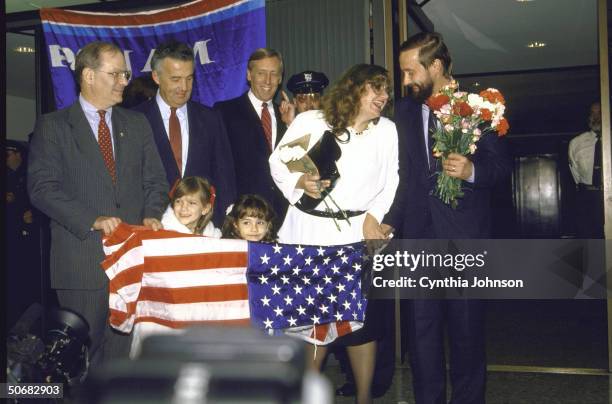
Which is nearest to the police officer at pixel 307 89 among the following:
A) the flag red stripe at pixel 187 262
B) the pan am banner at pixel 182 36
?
the pan am banner at pixel 182 36

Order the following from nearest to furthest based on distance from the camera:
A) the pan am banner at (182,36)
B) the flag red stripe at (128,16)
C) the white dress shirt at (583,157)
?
the pan am banner at (182,36), the flag red stripe at (128,16), the white dress shirt at (583,157)

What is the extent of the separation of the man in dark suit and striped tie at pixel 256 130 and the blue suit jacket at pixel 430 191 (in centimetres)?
77

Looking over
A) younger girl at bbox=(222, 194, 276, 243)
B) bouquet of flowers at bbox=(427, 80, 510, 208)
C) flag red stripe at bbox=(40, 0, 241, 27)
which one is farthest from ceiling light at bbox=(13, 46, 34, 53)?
bouquet of flowers at bbox=(427, 80, 510, 208)

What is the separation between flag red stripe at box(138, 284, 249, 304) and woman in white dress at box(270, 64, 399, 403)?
1.27ft

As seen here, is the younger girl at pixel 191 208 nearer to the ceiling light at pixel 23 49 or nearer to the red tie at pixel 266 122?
the red tie at pixel 266 122

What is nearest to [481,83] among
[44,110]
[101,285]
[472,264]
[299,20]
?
[299,20]

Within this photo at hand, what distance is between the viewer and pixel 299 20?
4699 millimetres

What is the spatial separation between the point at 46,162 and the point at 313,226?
3.65 ft

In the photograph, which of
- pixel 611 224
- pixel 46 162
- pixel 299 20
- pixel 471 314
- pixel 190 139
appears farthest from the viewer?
pixel 299 20

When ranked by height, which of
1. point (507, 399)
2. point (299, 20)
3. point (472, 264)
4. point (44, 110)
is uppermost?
point (299, 20)

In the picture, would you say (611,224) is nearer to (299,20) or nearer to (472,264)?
(472,264)

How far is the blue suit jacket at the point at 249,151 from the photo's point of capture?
3.70 meters

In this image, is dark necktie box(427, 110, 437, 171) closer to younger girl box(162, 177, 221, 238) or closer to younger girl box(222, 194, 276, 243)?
younger girl box(222, 194, 276, 243)

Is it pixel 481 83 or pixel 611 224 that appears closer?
pixel 611 224
